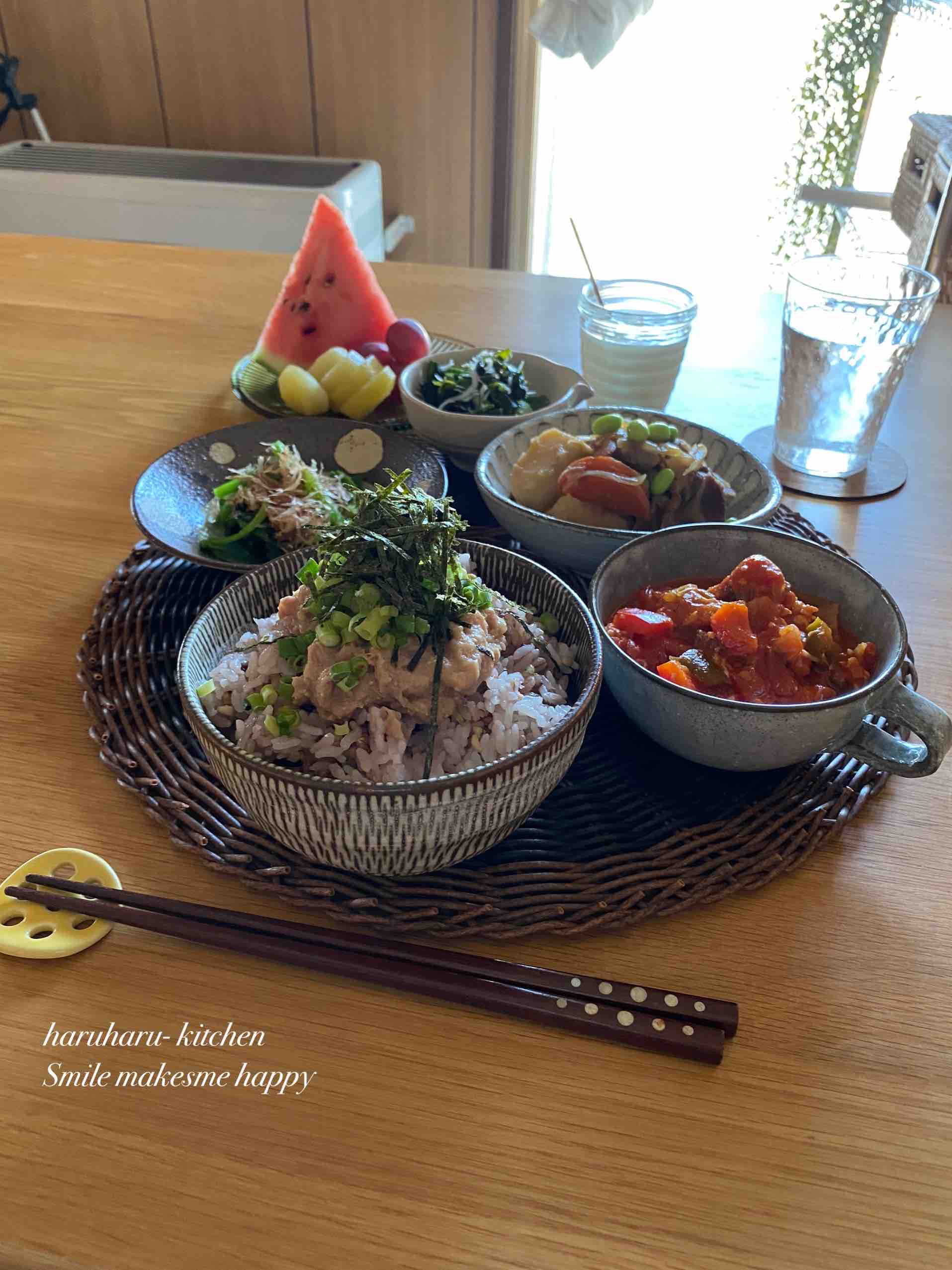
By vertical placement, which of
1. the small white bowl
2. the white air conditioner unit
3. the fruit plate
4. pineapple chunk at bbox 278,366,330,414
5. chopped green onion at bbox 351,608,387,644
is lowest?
the white air conditioner unit

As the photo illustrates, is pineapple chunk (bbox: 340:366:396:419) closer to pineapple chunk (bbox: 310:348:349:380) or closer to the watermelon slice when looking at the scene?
pineapple chunk (bbox: 310:348:349:380)

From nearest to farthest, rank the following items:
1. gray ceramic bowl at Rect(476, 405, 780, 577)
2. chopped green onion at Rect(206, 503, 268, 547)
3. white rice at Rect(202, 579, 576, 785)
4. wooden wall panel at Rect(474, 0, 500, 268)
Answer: white rice at Rect(202, 579, 576, 785), gray ceramic bowl at Rect(476, 405, 780, 577), chopped green onion at Rect(206, 503, 268, 547), wooden wall panel at Rect(474, 0, 500, 268)

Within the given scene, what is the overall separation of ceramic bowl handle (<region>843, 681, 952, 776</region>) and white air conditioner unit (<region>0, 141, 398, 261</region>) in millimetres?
3300

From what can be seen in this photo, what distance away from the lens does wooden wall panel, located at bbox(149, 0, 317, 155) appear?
4094mm

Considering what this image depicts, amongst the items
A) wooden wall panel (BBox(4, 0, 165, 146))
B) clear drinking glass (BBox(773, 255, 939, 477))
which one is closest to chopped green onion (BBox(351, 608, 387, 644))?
clear drinking glass (BBox(773, 255, 939, 477))

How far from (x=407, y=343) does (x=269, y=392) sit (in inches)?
11.8

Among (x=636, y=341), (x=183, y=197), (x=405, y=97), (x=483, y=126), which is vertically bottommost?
(x=183, y=197)

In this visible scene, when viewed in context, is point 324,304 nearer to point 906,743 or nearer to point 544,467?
point 544,467

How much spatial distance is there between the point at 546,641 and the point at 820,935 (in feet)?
1.38

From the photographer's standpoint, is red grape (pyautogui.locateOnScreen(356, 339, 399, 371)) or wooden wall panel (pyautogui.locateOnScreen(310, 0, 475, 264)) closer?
red grape (pyautogui.locateOnScreen(356, 339, 399, 371))

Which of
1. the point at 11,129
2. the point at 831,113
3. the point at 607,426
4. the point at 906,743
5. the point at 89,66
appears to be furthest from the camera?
the point at 11,129

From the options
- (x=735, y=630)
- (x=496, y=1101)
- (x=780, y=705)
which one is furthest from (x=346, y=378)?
(x=496, y=1101)

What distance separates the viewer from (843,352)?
1.62m

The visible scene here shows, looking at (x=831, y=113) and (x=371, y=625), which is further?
(x=831, y=113)
